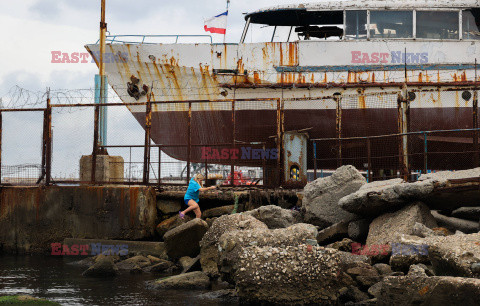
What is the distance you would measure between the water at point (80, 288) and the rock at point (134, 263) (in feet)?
1.83

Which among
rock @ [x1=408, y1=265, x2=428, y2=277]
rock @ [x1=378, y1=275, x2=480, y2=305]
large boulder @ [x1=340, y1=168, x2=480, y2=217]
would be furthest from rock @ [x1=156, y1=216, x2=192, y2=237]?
rock @ [x1=378, y1=275, x2=480, y2=305]

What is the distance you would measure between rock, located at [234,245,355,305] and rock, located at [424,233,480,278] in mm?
1245

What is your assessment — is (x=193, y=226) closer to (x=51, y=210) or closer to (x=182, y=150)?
(x=51, y=210)

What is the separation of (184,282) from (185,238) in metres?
1.82

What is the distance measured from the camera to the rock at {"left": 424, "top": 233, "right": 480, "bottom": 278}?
7043 mm

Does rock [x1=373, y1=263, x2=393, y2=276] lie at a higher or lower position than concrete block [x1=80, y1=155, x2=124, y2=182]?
lower

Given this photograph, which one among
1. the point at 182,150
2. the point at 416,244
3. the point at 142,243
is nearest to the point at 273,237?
the point at 416,244

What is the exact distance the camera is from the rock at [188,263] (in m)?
10.0

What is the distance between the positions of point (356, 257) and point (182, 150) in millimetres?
9384

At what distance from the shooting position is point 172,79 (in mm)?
18375

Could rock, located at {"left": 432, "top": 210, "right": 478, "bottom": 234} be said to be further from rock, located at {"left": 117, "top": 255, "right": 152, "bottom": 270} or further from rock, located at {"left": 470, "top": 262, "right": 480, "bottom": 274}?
rock, located at {"left": 117, "top": 255, "right": 152, "bottom": 270}

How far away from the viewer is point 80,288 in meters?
9.24

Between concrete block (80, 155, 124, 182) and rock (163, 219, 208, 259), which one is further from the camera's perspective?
concrete block (80, 155, 124, 182)

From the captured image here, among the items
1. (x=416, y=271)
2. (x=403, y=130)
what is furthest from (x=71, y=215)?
(x=416, y=271)
